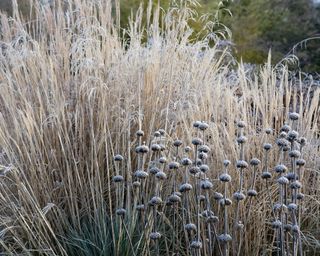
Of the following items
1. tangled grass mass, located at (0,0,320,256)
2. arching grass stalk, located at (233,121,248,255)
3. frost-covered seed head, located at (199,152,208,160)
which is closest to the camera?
arching grass stalk, located at (233,121,248,255)

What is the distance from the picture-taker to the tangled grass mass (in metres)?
2.60

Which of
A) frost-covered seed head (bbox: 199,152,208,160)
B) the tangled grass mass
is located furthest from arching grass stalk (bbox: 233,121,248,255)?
frost-covered seed head (bbox: 199,152,208,160)

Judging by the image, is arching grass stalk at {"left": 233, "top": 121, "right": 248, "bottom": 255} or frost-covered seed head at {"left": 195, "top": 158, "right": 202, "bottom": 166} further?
frost-covered seed head at {"left": 195, "top": 158, "right": 202, "bottom": 166}

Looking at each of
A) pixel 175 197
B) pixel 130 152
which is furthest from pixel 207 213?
pixel 130 152

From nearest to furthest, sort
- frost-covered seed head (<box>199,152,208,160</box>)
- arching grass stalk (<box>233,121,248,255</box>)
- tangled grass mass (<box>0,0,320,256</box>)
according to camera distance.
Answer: arching grass stalk (<box>233,121,248,255</box>), frost-covered seed head (<box>199,152,208,160</box>), tangled grass mass (<box>0,0,320,256</box>)

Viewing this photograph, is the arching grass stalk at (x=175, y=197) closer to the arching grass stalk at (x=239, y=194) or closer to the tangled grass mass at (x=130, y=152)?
the tangled grass mass at (x=130, y=152)

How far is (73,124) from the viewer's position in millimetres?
3178

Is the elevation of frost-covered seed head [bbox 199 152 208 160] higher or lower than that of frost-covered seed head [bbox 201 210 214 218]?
higher

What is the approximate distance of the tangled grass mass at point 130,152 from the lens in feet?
8.52

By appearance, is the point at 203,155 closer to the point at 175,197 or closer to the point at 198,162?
the point at 198,162

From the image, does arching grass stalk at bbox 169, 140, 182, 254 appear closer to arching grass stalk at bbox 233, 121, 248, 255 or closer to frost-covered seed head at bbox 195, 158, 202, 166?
frost-covered seed head at bbox 195, 158, 202, 166

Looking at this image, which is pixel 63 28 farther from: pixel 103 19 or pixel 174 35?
pixel 174 35

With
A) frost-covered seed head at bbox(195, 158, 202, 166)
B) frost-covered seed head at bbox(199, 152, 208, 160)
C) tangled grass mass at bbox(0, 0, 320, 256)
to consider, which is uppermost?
frost-covered seed head at bbox(199, 152, 208, 160)

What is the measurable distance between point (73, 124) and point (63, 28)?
2.48 feet
